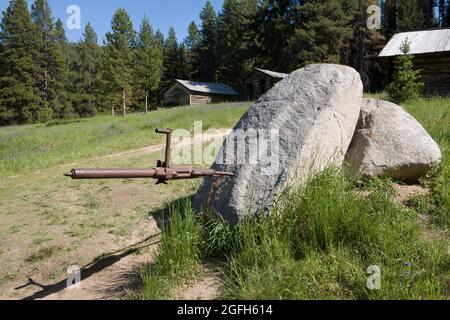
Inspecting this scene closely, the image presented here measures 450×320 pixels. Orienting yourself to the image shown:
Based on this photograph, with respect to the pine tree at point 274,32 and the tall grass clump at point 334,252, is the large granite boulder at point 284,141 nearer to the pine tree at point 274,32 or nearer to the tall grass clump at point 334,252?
the tall grass clump at point 334,252

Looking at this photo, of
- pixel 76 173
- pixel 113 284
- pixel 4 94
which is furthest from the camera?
pixel 4 94

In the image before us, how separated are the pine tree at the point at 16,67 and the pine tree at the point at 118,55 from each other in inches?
648

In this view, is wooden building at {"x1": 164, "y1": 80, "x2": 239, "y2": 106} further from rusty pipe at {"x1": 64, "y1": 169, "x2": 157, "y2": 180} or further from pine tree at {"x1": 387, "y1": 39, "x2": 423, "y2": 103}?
rusty pipe at {"x1": 64, "y1": 169, "x2": 157, "y2": 180}

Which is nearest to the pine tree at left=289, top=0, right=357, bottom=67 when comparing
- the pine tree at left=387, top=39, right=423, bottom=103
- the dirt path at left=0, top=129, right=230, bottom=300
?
the pine tree at left=387, top=39, right=423, bottom=103

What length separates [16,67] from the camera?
43656 mm

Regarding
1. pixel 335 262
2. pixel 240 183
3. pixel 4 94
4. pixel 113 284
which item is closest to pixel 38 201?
pixel 113 284

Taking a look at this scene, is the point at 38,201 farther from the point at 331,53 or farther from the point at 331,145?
the point at 331,53

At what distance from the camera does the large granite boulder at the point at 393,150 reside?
17.4ft

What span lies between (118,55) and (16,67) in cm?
1950

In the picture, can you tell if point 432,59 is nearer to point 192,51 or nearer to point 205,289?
point 205,289

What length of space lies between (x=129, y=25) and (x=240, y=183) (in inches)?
1291

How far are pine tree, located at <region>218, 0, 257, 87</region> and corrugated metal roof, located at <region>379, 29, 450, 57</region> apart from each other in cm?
2082

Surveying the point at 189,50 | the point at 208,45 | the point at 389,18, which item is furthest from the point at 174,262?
the point at 189,50

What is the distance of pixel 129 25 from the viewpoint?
33.4 metres
